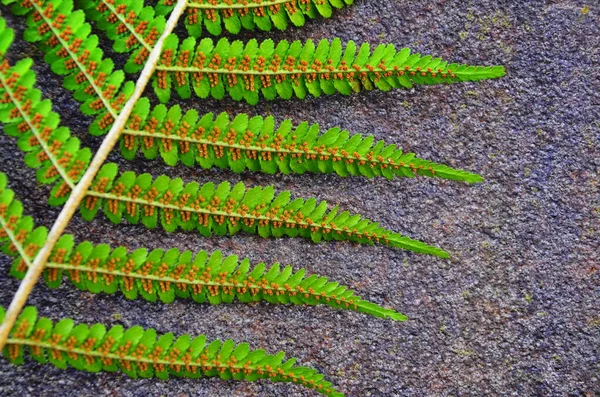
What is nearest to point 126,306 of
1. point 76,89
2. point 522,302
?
point 76,89

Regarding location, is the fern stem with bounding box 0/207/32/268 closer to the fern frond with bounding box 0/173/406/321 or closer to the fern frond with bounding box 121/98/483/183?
the fern frond with bounding box 0/173/406/321

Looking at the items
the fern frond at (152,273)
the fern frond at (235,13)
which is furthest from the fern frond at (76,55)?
the fern frond at (152,273)

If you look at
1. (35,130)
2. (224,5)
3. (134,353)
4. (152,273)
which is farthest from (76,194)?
(224,5)

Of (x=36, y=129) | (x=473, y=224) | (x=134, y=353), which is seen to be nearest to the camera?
(x=36, y=129)

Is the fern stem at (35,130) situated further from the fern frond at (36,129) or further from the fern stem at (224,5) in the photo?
the fern stem at (224,5)

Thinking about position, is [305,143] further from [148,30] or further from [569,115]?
[569,115]

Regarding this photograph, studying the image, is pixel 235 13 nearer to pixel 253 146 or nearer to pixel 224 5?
pixel 224 5
